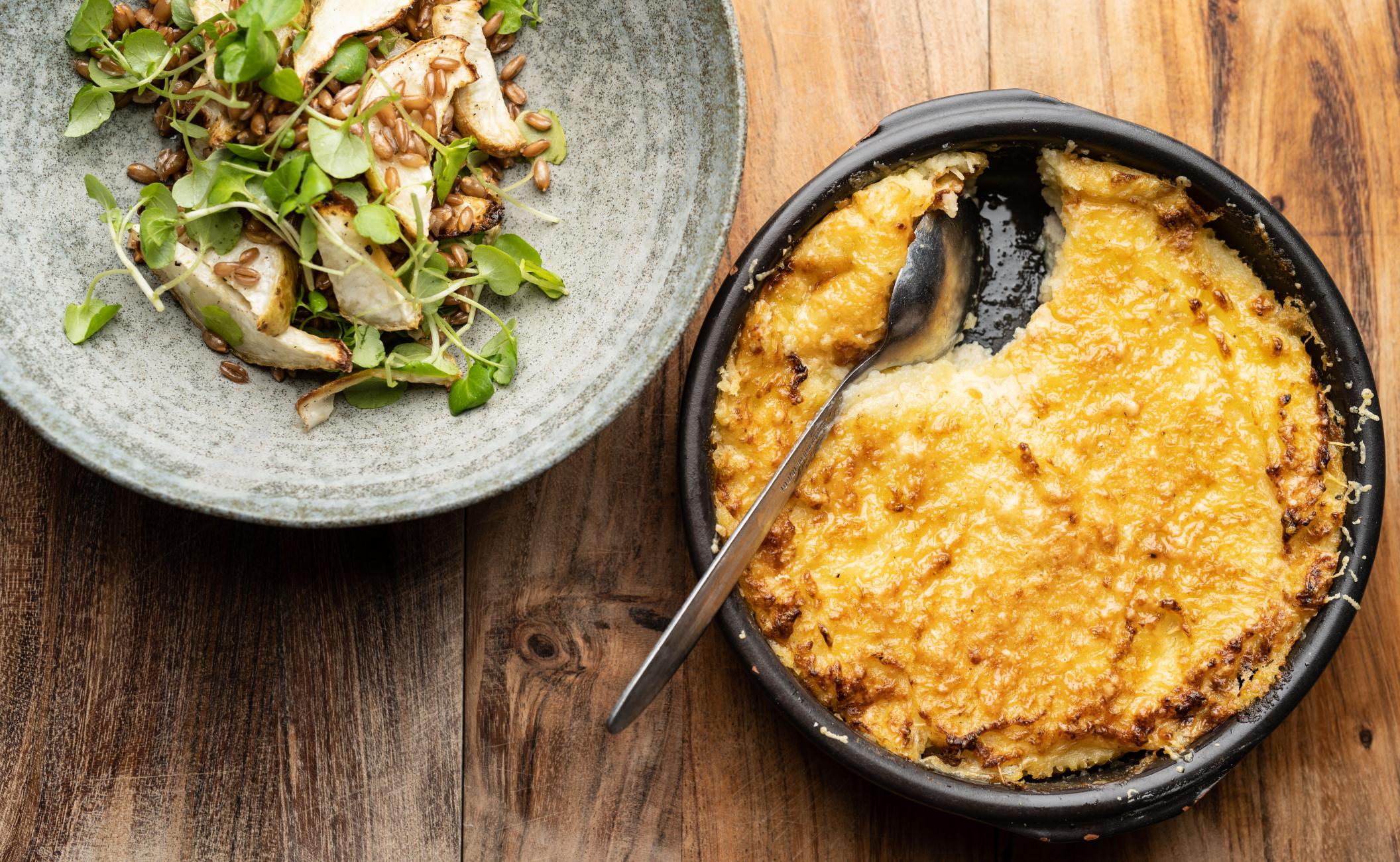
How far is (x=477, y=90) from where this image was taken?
2.08 metres

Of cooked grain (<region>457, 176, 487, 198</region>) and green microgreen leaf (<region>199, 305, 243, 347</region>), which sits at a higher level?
cooked grain (<region>457, 176, 487, 198</region>)

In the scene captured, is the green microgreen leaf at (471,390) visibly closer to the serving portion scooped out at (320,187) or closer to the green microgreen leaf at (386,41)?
the serving portion scooped out at (320,187)

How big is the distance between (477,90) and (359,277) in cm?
48

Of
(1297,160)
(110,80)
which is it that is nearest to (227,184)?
(110,80)

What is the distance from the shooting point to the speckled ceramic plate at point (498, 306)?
196 centimetres

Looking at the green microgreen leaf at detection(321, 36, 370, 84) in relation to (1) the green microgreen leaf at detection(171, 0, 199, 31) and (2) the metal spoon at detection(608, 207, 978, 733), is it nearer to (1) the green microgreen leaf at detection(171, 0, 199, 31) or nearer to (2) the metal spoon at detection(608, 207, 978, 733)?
(1) the green microgreen leaf at detection(171, 0, 199, 31)

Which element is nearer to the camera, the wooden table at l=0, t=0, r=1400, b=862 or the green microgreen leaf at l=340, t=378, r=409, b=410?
the green microgreen leaf at l=340, t=378, r=409, b=410

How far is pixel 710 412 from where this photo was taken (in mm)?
2141

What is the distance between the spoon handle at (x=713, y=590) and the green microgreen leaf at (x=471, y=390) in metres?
0.60

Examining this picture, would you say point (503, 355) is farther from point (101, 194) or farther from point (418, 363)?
point (101, 194)

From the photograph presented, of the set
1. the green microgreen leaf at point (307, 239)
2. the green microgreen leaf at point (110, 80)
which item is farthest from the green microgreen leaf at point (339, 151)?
the green microgreen leaf at point (110, 80)

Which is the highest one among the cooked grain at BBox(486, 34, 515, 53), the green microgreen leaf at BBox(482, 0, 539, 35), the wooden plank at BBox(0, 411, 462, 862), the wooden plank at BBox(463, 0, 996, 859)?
the green microgreen leaf at BBox(482, 0, 539, 35)

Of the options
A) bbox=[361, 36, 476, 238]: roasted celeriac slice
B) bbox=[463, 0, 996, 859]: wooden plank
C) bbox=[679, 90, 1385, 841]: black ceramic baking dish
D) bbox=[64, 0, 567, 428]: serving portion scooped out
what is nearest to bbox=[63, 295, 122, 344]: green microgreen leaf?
bbox=[64, 0, 567, 428]: serving portion scooped out

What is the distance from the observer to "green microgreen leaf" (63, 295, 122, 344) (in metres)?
1.99
